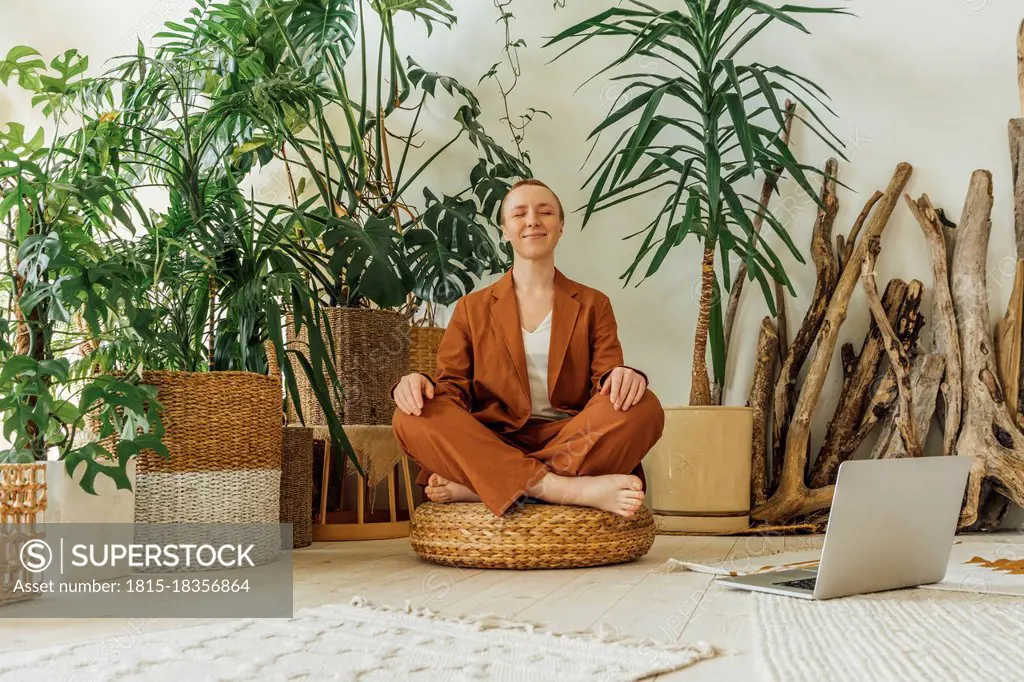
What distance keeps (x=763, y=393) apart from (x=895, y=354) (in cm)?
44

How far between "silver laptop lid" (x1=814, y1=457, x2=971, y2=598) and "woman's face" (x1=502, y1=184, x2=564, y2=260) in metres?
1.10

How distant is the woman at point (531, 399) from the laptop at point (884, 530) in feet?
1.65

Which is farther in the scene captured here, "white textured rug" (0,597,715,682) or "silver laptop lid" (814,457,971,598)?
"silver laptop lid" (814,457,971,598)

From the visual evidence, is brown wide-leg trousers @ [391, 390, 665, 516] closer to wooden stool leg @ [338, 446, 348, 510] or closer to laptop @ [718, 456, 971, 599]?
laptop @ [718, 456, 971, 599]

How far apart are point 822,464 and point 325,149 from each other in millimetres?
1960

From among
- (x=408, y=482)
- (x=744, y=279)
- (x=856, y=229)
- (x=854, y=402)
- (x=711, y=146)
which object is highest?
(x=711, y=146)

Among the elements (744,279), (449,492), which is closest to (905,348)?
(744,279)

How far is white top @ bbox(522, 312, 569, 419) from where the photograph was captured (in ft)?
7.82

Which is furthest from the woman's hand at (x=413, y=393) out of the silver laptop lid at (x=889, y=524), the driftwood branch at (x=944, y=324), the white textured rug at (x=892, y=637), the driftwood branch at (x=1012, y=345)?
the driftwood branch at (x=1012, y=345)

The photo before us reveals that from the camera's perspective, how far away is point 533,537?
2100 mm

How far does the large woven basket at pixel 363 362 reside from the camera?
2.93m

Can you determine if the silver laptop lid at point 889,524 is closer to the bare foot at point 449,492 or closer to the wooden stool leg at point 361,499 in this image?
the bare foot at point 449,492

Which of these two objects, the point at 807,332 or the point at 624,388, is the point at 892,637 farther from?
the point at 807,332

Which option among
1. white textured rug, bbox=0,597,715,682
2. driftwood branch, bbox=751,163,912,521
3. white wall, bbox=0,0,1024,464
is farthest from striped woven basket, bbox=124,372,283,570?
driftwood branch, bbox=751,163,912,521
